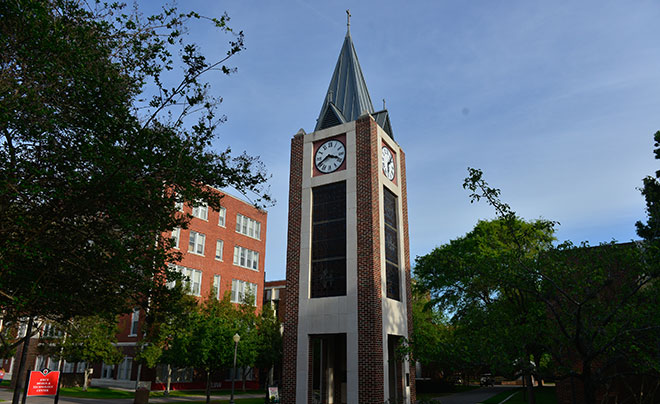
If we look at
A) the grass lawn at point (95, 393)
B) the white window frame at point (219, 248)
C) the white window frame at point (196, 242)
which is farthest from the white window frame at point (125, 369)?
the white window frame at point (219, 248)

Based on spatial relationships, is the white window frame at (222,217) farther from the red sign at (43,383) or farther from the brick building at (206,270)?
the red sign at (43,383)

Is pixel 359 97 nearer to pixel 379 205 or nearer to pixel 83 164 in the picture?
pixel 379 205

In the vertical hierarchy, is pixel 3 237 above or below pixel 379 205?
below

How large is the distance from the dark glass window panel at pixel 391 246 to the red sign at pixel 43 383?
1597 cm

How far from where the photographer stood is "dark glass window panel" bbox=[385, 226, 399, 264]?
2553cm

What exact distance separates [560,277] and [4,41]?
1396 centimetres

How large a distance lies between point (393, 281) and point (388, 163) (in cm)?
706

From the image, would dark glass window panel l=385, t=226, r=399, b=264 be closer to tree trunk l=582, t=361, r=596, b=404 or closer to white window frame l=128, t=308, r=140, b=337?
tree trunk l=582, t=361, r=596, b=404

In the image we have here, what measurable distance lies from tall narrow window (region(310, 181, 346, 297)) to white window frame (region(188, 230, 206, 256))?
61.1ft

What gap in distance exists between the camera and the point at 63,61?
9781 millimetres

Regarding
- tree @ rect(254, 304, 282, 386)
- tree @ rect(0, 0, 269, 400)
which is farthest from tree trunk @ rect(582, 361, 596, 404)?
tree @ rect(254, 304, 282, 386)

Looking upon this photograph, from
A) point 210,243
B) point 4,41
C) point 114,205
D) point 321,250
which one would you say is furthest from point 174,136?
point 210,243

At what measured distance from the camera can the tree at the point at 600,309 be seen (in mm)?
10320

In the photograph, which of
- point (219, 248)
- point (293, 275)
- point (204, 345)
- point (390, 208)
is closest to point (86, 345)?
point (204, 345)
